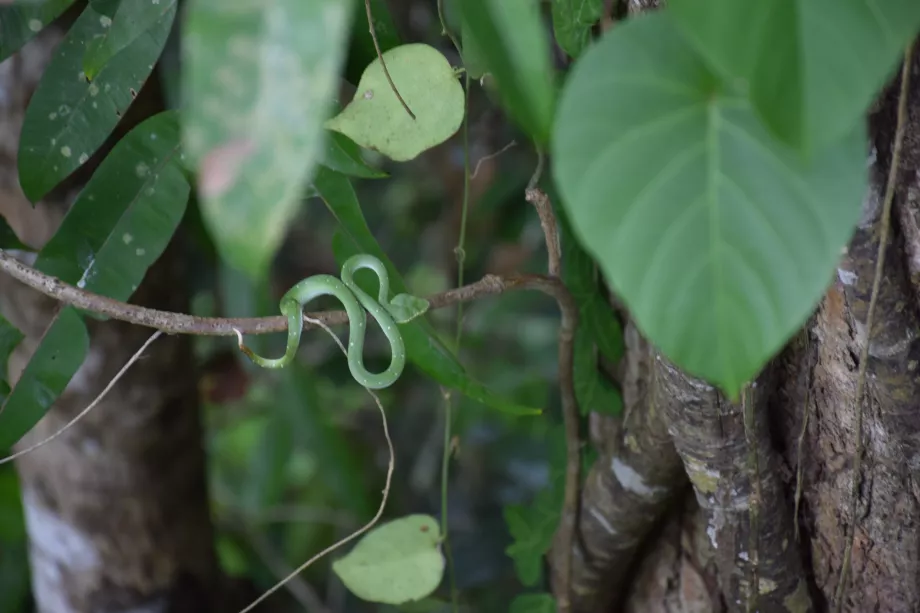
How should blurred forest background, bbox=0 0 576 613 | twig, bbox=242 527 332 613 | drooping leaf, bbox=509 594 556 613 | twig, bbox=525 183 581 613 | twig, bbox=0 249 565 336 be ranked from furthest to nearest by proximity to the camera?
twig, bbox=242 527 332 613
blurred forest background, bbox=0 0 576 613
drooping leaf, bbox=509 594 556 613
twig, bbox=525 183 581 613
twig, bbox=0 249 565 336

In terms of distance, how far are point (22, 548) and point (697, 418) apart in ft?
3.69

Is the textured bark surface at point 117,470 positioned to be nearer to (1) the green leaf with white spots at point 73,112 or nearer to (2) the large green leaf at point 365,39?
(1) the green leaf with white spots at point 73,112

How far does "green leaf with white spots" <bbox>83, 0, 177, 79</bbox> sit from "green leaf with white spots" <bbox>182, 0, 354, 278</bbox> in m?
0.37

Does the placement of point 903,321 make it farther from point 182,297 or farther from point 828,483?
point 182,297

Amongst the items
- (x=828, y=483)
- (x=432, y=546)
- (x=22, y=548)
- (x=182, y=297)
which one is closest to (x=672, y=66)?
(x=828, y=483)

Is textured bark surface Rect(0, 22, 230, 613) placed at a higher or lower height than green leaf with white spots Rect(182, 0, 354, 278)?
lower

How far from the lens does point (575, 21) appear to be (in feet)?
1.91

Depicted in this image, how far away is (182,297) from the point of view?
3.48 ft

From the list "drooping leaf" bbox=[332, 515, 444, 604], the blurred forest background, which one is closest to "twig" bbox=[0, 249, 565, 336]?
"drooping leaf" bbox=[332, 515, 444, 604]

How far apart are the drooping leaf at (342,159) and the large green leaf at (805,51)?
0.34 metres

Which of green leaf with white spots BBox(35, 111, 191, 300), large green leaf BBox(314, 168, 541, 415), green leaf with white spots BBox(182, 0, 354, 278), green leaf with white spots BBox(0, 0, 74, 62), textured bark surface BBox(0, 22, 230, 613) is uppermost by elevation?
green leaf with white spots BBox(182, 0, 354, 278)

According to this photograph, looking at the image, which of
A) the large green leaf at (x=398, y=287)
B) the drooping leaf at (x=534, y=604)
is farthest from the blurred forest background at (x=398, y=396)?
the large green leaf at (x=398, y=287)

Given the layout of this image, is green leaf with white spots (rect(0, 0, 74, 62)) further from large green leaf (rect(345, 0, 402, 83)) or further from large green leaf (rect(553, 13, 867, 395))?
large green leaf (rect(553, 13, 867, 395))

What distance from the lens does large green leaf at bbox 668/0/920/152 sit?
0.96 feet
